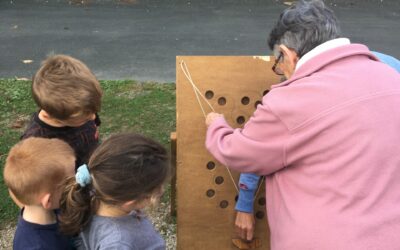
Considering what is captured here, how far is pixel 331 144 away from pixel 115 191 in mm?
713

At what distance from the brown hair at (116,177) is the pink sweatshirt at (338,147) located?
15.2 inches

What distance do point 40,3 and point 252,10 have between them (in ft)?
12.4

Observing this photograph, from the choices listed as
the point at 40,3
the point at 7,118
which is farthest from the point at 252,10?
the point at 7,118

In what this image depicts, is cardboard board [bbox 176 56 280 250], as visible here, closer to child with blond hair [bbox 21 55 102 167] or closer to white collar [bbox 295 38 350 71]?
child with blond hair [bbox 21 55 102 167]

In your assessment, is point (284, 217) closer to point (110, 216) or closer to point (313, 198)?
point (313, 198)

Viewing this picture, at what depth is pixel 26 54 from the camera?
6.00 meters

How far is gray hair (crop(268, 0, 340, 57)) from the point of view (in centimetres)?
171

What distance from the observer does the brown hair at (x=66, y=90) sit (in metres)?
2.00

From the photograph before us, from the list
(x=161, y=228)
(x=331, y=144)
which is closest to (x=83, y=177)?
(x=331, y=144)

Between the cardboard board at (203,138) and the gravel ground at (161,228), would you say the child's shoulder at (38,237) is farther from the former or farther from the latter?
the gravel ground at (161,228)

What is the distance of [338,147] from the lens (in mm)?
1533

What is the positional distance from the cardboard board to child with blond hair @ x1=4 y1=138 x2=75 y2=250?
82 centimetres

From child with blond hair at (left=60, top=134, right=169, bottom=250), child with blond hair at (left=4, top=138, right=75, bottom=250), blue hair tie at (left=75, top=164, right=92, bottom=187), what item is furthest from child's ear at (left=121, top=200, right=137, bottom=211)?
child with blond hair at (left=4, top=138, right=75, bottom=250)

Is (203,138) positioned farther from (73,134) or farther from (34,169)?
(34,169)
